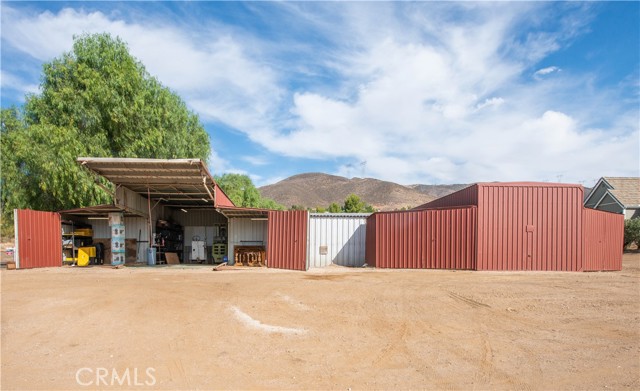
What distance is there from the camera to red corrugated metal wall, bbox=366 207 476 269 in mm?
16328

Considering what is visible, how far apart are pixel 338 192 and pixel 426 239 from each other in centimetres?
9395

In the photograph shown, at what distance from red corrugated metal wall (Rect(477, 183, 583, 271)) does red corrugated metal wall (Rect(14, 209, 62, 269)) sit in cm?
2007

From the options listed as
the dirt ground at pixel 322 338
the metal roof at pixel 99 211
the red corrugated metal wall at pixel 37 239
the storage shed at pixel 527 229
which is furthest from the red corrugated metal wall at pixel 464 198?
the red corrugated metal wall at pixel 37 239

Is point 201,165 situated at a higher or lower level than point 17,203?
higher

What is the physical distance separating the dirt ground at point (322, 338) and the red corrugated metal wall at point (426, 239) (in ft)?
17.6

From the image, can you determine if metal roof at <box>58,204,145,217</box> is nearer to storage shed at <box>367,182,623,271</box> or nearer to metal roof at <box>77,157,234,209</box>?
metal roof at <box>77,157,234,209</box>

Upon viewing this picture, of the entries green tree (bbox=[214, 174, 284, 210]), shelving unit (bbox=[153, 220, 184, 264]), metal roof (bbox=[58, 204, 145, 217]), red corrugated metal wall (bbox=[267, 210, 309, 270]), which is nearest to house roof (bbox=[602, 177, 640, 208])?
red corrugated metal wall (bbox=[267, 210, 309, 270])

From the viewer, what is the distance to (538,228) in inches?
640

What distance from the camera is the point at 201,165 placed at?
15703mm

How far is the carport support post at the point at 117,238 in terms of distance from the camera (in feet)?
66.5

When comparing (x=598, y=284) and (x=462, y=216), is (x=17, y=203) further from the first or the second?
(x=598, y=284)

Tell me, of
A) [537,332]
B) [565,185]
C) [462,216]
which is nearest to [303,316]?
[537,332]

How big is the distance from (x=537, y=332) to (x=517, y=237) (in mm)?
10517

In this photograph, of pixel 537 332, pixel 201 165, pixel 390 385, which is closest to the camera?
pixel 390 385
